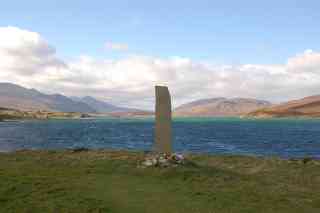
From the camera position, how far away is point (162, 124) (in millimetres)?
25656

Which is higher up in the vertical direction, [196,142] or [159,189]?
[159,189]

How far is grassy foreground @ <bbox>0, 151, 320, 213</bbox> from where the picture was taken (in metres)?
14.7

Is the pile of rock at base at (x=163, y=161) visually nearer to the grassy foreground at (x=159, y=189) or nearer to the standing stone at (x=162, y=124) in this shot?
the grassy foreground at (x=159, y=189)

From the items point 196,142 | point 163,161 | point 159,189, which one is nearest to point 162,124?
point 163,161

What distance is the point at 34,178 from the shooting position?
63.6ft

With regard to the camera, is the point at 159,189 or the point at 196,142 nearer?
the point at 159,189

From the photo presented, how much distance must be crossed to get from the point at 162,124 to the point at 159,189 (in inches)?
332

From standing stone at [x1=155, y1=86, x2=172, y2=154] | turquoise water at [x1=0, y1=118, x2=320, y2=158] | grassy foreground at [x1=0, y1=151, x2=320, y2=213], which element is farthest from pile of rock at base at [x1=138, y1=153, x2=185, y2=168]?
turquoise water at [x1=0, y1=118, x2=320, y2=158]

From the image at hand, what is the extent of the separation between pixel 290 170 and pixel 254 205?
1146 cm

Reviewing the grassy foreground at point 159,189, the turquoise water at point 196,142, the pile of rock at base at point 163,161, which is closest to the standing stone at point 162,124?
the pile of rock at base at point 163,161

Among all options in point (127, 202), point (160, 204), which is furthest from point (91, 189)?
point (160, 204)

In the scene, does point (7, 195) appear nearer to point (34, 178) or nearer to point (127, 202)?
point (34, 178)

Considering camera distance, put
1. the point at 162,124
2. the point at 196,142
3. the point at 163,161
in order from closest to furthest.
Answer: the point at 163,161, the point at 162,124, the point at 196,142

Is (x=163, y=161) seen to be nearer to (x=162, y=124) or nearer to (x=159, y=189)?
(x=162, y=124)
